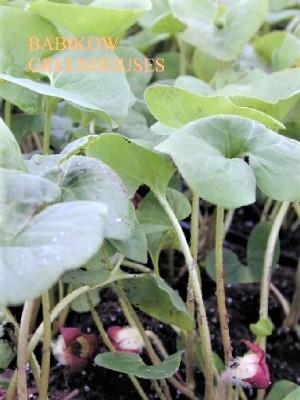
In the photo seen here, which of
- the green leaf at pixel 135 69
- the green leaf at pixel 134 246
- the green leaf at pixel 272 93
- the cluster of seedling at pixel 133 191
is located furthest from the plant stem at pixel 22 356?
the green leaf at pixel 135 69

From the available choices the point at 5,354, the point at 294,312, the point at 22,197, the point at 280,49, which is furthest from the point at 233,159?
the point at 280,49

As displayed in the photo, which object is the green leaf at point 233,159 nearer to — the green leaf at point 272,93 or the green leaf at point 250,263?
the green leaf at point 272,93

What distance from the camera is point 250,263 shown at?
98 cm

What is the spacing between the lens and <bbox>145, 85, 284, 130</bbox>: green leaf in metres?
0.66

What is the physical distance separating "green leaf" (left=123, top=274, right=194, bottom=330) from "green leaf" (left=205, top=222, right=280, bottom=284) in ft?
0.84

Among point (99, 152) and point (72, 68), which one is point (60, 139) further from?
point (99, 152)

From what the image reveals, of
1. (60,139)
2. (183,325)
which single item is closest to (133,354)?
(183,325)

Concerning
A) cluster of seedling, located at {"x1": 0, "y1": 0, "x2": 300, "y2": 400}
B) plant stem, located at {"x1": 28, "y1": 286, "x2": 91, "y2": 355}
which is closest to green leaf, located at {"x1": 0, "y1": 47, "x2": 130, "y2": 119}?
cluster of seedling, located at {"x1": 0, "y1": 0, "x2": 300, "y2": 400}

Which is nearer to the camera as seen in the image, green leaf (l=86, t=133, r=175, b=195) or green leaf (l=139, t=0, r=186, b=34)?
green leaf (l=86, t=133, r=175, b=195)

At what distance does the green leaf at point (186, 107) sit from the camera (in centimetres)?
66

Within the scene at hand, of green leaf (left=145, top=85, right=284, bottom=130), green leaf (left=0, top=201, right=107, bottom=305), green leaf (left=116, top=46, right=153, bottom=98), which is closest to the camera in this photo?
green leaf (left=0, top=201, right=107, bottom=305)

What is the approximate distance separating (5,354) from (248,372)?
25 cm

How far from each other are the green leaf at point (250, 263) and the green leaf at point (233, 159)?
13.8 inches

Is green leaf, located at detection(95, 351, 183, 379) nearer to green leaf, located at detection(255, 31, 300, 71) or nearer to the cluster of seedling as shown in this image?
the cluster of seedling
